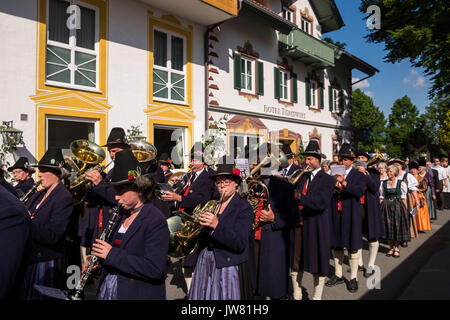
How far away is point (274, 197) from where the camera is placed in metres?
3.97

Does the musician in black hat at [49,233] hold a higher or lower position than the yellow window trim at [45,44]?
lower

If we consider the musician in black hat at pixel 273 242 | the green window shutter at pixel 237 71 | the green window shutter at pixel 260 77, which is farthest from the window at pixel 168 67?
the musician in black hat at pixel 273 242

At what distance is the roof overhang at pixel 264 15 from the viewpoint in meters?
12.3

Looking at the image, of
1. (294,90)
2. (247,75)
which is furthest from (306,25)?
(247,75)

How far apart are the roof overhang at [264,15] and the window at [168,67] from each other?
9.86 ft

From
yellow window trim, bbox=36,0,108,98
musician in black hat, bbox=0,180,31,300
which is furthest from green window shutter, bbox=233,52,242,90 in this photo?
musician in black hat, bbox=0,180,31,300

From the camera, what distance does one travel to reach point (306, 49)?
629 inches

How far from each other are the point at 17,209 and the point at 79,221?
Answer: 437cm

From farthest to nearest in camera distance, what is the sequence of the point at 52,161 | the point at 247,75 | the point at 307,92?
the point at 307,92 → the point at 247,75 → the point at 52,161

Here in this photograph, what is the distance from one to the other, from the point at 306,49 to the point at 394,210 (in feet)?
35.4

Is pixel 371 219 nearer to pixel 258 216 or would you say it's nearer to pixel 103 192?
pixel 258 216

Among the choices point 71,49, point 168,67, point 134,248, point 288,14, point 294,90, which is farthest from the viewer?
point 288,14

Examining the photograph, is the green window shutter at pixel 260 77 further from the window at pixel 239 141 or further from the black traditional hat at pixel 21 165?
the black traditional hat at pixel 21 165
